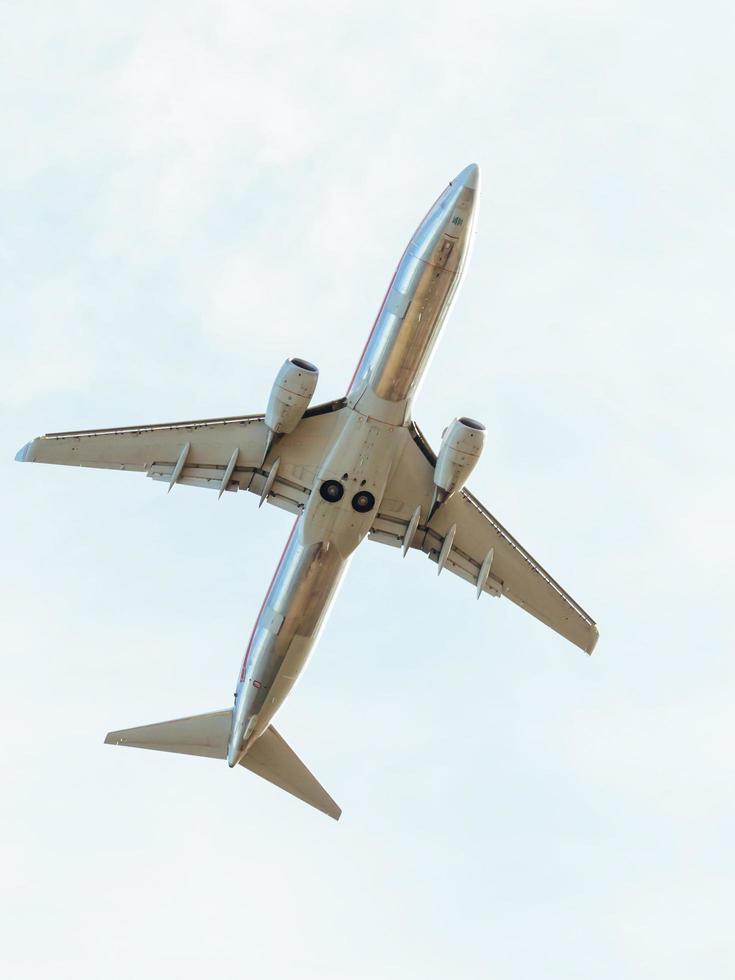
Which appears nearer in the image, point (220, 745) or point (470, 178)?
point (470, 178)

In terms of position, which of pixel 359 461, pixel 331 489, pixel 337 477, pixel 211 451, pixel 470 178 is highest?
pixel 470 178

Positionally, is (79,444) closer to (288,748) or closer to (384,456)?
(384,456)

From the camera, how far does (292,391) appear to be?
35.2m

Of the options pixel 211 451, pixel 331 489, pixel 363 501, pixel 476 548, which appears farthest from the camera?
pixel 476 548

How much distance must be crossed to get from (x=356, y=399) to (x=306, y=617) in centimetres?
647

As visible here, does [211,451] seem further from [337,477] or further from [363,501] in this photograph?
[363,501]

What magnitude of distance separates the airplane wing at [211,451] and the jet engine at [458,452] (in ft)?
11.1

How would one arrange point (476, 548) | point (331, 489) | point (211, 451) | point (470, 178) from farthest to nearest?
point (476, 548)
point (211, 451)
point (331, 489)
point (470, 178)

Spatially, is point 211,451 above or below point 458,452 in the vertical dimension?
below

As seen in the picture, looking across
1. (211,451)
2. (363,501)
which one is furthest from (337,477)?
(211,451)

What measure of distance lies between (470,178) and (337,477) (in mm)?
8947

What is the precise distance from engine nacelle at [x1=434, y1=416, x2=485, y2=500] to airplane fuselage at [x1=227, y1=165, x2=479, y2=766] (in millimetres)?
1450

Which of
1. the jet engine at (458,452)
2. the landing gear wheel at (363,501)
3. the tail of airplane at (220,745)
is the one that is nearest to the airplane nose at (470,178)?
the jet engine at (458,452)

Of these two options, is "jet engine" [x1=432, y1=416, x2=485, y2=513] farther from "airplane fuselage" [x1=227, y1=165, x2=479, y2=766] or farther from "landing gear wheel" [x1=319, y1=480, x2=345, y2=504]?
"landing gear wheel" [x1=319, y1=480, x2=345, y2=504]
